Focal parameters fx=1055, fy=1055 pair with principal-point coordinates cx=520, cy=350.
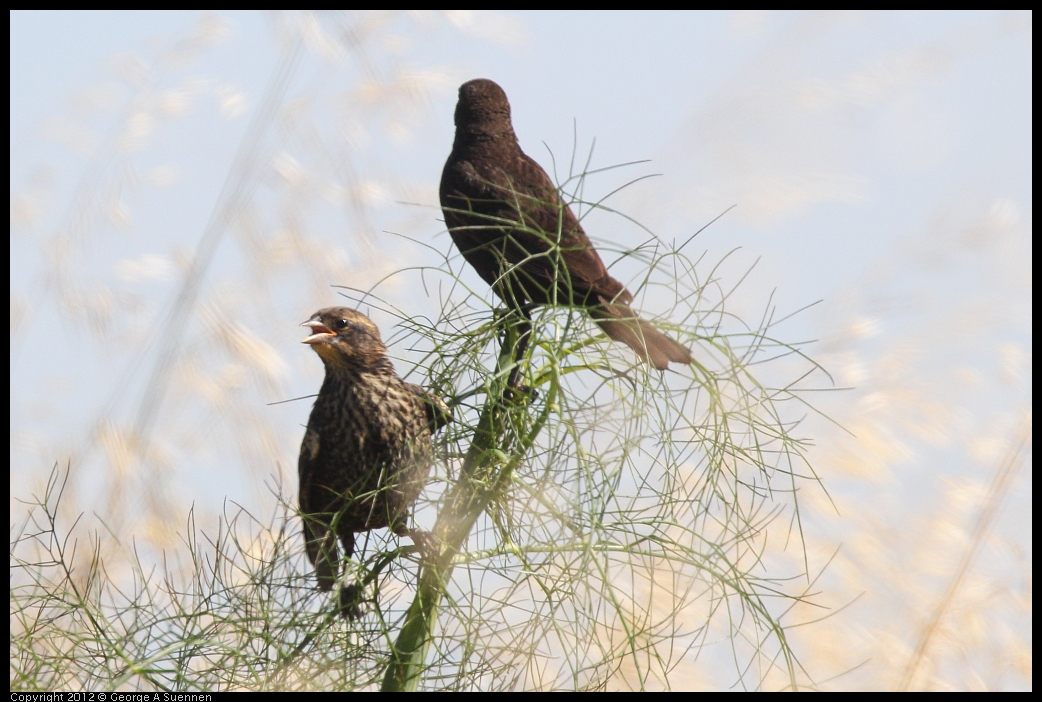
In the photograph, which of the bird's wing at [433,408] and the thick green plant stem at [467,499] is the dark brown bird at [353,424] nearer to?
the bird's wing at [433,408]

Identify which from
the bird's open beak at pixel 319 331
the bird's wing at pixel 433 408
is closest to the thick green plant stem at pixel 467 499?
the bird's wing at pixel 433 408

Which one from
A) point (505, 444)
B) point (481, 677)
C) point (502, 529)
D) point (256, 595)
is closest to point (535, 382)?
point (505, 444)

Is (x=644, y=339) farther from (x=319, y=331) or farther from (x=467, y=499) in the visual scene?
(x=319, y=331)

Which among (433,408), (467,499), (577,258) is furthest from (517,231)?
(467,499)

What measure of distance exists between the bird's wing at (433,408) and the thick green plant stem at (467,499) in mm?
158

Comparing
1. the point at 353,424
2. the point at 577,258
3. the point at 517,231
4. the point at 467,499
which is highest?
the point at 517,231

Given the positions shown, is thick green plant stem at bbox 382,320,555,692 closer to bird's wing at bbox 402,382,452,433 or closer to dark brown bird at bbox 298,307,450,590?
bird's wing at bbox 402,382,452,433

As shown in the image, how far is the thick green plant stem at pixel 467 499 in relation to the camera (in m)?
1.77

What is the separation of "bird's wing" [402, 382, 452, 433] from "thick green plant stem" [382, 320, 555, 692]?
0.16 metres

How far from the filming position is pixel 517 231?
2.36 meters

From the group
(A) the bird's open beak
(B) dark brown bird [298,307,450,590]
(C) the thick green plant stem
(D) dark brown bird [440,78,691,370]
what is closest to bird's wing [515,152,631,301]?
(D) dark brown bird [440,78,691,370]

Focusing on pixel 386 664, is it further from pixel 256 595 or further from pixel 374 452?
pixel 374 452

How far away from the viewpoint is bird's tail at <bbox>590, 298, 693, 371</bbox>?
6.23 feet

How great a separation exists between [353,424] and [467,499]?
2.00 ft
